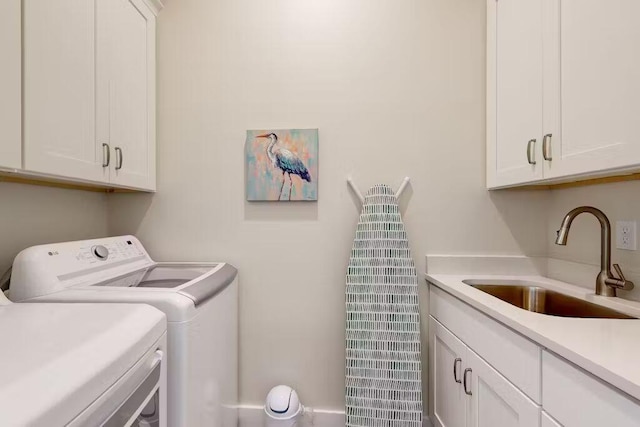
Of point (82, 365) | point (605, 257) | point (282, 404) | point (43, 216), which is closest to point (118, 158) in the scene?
point (43, 216)

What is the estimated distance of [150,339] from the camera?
0.84m

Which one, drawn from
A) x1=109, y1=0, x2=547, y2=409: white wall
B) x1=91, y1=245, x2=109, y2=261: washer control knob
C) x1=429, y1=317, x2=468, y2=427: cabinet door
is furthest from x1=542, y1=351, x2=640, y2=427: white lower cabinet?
x1=91, y1=245, x2=109, y2=261: washer control knob

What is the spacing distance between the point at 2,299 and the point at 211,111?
4.16 ft

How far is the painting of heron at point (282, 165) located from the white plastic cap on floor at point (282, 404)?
1.02 metres

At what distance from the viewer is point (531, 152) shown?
134cm

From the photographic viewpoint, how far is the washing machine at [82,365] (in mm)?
490

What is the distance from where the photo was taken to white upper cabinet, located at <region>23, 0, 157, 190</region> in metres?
1.07

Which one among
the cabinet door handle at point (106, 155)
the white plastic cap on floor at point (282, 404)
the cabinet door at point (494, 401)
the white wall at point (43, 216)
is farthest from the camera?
the white plastic cap on floor at point (282, 404)

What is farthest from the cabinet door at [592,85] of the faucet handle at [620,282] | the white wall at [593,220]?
the faucet handle at [620,282]

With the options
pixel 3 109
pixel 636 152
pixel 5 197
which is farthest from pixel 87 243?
pixel 636 152

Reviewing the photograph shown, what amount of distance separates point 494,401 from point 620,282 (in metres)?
0.67

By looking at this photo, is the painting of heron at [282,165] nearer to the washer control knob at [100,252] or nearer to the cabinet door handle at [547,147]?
the washer control knob at [100,252]

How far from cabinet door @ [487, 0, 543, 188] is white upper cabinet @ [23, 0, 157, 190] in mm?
1843

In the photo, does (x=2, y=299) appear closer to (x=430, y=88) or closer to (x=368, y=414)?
(x=368, y=414)
